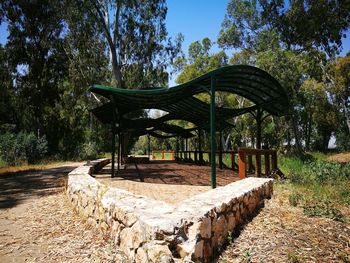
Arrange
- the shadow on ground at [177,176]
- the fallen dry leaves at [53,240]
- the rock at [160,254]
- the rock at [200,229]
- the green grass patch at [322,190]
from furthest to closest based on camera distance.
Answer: the shadow on ground at [177,176], the green grass patch at [322,190], the fallen dry leaves at [53,240], the rock at [200,229], the rock at [160,254]

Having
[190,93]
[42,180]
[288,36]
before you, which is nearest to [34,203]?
[42,180]

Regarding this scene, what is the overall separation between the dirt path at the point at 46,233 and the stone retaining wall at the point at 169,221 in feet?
0.82

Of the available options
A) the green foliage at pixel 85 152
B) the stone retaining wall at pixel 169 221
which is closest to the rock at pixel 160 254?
the stone retaining wall at pixel 169 221

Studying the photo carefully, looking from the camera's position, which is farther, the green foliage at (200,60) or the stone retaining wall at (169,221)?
the green foliage at (200,60)

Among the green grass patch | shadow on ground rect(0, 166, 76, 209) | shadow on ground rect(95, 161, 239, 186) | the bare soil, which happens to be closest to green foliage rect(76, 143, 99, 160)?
shadow on ground rect(0, 166, 76, 209)

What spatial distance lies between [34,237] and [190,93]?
515cm

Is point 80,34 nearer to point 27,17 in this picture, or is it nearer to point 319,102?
point 27,17

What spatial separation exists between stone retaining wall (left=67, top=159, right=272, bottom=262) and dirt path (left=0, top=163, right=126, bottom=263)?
251mm

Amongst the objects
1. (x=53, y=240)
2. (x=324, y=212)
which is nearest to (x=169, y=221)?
(x=53, y=240)

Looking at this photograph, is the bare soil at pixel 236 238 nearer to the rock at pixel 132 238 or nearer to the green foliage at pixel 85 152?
the rock at pixel 132 238

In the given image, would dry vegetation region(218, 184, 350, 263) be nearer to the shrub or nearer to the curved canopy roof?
the shrub

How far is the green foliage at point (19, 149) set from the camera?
1684cm

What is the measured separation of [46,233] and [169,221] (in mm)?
2960

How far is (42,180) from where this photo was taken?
428 inches
